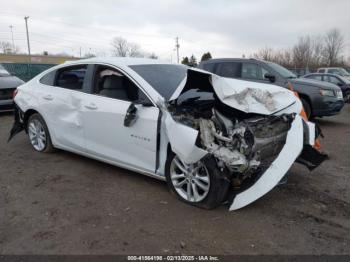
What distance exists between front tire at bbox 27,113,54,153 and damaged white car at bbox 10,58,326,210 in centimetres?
71

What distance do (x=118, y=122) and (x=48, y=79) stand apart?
2.09 meters

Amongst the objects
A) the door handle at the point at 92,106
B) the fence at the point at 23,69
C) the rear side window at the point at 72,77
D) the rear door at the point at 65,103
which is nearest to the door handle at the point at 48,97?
the rear door at the point at 65,103

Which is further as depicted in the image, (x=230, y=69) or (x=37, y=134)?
(x=230, y=69)

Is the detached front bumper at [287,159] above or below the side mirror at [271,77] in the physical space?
below

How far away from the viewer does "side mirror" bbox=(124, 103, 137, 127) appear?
13.2ft

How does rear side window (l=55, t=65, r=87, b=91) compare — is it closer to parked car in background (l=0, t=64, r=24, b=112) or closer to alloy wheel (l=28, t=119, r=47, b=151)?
alloy wheel (l=28, t=119, r=47, b=151)

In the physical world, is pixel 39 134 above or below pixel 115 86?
below

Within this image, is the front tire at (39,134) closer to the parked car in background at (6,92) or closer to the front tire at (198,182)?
the front tire at (198,182)

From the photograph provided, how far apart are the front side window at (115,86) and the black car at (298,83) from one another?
16.4 feet

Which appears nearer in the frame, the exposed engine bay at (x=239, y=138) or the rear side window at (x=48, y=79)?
the exposed engine bay at (x=239, y=138)

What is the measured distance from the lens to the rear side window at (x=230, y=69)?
909 cm

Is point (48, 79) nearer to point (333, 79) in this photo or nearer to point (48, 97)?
point (48, 97)

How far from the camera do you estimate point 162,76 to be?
4.61m

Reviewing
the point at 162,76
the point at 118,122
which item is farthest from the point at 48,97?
the point at 162,76
